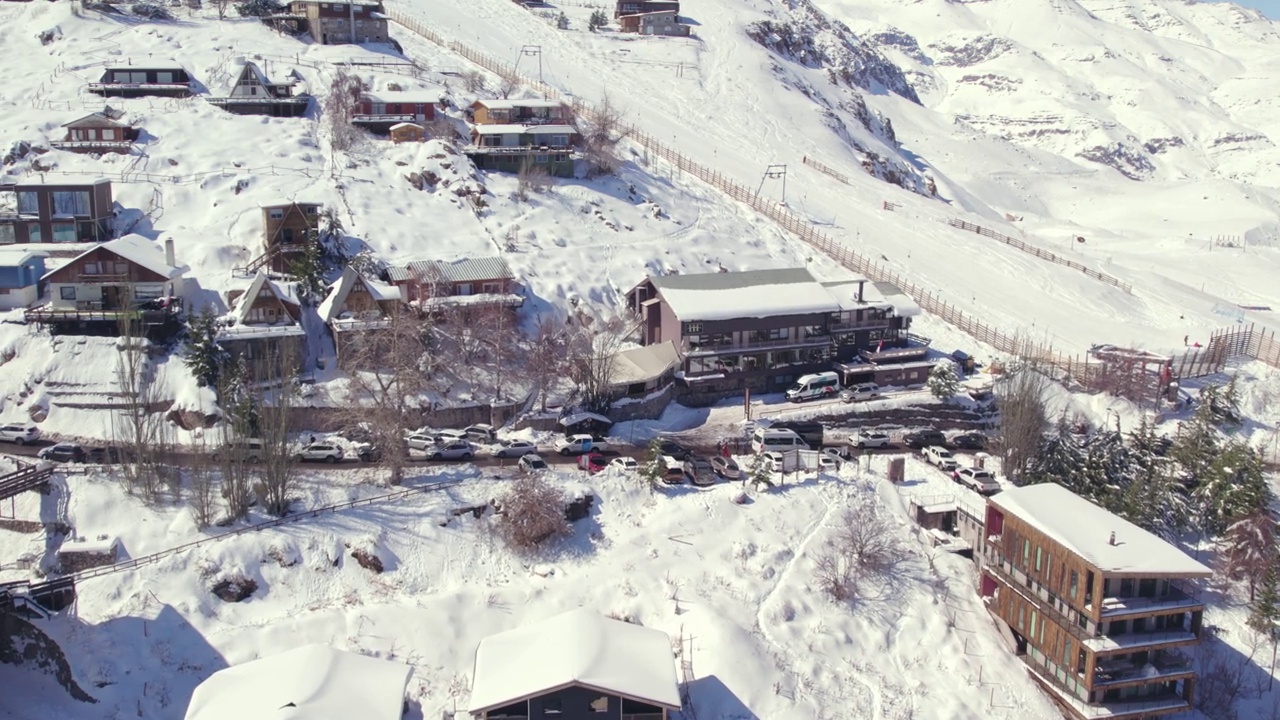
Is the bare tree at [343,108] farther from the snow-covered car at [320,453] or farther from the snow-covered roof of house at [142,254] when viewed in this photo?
the snow-covered car at [320,453]

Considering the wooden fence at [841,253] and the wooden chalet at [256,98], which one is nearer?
the wooden fence at [841,253]

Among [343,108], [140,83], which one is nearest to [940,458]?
[343,108]

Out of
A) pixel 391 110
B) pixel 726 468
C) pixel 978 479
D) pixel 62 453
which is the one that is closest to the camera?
pixel 62 453

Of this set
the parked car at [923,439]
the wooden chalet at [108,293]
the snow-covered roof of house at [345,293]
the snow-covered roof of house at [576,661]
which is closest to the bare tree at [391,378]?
the snow-covered roof of house at [345,293]

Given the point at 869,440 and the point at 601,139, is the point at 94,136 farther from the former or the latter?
the point at 869,440

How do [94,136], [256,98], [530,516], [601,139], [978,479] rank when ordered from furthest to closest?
[601,139] < [256,98] < [94,136] < [978,479] < [530,516]

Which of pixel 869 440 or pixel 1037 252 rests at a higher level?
pixel 1037 252

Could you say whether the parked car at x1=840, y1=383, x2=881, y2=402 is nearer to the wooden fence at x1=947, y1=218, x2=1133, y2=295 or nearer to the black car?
the black car
